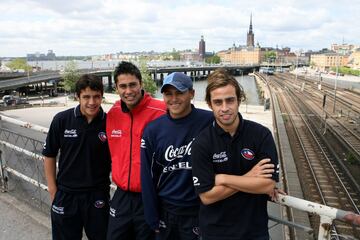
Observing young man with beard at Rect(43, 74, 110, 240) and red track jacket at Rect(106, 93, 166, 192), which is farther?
young man with beard at Rect(43, 74, 110, 240)

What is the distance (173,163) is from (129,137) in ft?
1.88

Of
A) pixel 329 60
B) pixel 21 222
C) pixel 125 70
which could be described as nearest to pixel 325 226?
pixel 125 70

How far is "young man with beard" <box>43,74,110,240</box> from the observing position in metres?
3.68

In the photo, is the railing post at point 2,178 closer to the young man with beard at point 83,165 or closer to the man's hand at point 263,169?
the young man with beard at point 83,165

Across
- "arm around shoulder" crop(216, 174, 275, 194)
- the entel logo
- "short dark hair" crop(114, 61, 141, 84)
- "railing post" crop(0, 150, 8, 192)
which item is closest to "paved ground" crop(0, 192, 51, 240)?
"railing post" crop(0, 150, 8, 192)

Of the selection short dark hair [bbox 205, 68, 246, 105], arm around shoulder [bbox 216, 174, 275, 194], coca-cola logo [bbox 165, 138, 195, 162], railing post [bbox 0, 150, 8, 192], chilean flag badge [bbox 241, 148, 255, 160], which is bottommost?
railing post [bbox 0, 150, 8, 192]

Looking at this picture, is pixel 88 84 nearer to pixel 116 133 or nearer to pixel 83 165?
pixel 116 133

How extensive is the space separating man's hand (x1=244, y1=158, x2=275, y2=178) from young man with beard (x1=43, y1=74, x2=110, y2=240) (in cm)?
179

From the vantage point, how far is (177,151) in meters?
2.92

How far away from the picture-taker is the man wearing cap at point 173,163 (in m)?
2.92

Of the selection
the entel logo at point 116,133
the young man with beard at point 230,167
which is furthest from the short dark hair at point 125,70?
the young man with beard at point 230,167

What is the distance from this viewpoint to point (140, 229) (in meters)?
3.24

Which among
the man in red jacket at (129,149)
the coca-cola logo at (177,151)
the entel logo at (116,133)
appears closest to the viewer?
the coca-cola logo at (177,151)

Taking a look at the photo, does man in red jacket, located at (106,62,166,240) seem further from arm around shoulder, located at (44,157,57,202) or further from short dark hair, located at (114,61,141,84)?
arm around shoulder, located at (44,157,57,202)
